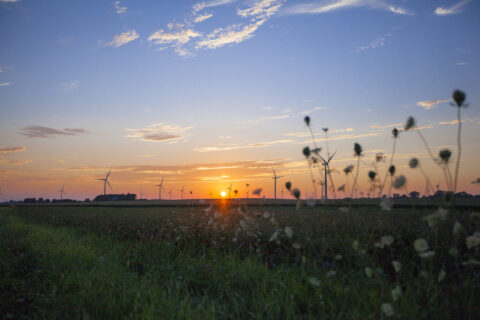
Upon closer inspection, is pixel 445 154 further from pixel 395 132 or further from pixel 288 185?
pixel 288 185

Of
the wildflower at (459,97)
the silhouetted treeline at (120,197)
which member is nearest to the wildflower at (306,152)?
the wildflower at (459,97)

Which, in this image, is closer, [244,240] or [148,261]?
[148,261]

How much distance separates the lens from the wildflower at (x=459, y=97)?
2.92m

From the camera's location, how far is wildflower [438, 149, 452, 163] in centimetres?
309

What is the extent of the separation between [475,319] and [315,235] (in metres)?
4.12

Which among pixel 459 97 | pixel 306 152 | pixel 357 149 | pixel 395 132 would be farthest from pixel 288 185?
pixel 459 97

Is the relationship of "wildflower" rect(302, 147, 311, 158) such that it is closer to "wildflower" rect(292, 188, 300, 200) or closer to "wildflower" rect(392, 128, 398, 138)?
"wildflower" rect(292, 188, 300, 200)

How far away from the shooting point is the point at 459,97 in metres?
2.92

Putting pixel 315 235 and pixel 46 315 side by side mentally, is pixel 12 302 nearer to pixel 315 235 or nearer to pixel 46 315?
pixel 46 315

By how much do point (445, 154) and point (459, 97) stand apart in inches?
21.4

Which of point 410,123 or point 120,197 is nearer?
point 410,123

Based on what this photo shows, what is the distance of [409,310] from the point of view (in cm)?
344

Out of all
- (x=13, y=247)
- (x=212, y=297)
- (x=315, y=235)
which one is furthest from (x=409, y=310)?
(x=13, y=247)

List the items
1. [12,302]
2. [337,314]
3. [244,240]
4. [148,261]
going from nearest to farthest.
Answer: [337,314] < [12,302] < [148,261] < [244,240]
